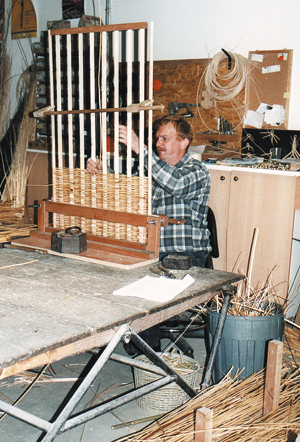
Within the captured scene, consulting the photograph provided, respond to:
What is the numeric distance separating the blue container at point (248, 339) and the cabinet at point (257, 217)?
1.04 metres

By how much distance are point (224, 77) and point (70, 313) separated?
10.1ft

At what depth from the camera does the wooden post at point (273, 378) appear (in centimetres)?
201

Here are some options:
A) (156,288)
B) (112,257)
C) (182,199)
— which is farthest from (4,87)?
(156,288)

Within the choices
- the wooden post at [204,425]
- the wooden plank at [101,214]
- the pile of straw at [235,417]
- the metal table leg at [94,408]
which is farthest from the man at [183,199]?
the wooden post at [204,425]

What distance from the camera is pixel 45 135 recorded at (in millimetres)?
5129

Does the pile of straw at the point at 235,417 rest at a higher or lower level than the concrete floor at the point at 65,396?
higher

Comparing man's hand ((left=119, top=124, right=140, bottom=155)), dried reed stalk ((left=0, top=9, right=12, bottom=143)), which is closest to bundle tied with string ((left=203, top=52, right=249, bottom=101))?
man's hand ((left=119, top=124, right=140, bottom=155))

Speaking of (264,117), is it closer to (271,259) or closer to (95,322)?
(271,259)

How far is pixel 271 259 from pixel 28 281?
81.4 inches

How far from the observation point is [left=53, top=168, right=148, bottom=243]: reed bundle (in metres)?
2.45

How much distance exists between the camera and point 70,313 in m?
1.71

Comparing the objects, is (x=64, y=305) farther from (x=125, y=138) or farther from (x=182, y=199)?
(x=182, y=199)

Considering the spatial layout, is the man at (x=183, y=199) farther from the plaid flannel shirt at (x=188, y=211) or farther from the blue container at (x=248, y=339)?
the blue container at (x=248, y=339)

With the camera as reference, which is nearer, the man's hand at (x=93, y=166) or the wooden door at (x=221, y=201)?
the man's hand at (x=93, y=166)
